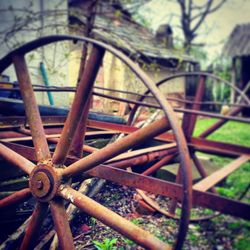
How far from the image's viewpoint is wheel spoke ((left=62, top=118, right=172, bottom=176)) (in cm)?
141

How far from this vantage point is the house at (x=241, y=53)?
14.5m

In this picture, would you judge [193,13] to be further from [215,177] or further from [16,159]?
[16,159]

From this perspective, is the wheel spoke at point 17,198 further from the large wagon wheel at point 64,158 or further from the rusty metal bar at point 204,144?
the rusty metal bar at point 204,144

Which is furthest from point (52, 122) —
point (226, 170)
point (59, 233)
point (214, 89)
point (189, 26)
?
point (189, 26)

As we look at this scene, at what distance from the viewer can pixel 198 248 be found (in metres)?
3.08

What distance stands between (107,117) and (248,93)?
13181 mm

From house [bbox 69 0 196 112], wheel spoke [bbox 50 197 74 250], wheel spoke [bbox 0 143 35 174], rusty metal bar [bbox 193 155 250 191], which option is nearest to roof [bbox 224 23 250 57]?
house [bbox 69 0 196 112]

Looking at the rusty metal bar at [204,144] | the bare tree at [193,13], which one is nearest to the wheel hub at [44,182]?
the rusty metal bar at [204,144]

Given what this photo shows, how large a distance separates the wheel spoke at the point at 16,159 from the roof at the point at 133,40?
23.5 ft

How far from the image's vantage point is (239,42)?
604 inches

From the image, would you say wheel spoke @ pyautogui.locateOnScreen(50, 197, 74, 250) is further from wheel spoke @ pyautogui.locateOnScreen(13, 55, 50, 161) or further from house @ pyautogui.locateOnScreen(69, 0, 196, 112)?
house @ pyautogui.locateOnScreen(69, 0, 196, 112)

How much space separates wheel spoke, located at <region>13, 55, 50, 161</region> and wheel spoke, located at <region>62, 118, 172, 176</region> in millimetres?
212

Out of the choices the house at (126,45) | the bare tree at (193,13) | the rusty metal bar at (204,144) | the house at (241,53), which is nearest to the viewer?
the rusty metal bar at (204,144)

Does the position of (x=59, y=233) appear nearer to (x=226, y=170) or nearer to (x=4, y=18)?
(x=226, y=170)
